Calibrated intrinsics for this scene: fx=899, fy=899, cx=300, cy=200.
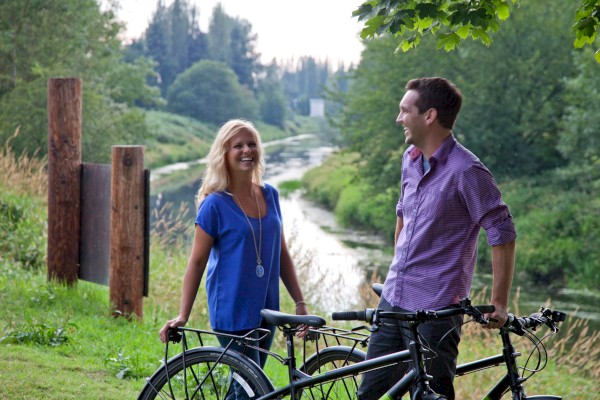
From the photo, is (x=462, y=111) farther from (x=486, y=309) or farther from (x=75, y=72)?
(x=486, y=309)

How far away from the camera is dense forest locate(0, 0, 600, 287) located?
24078 mm

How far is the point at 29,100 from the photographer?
2377 cm

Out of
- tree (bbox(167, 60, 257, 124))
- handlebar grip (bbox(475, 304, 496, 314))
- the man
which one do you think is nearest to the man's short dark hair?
the man

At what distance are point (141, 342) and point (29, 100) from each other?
18.4 meters

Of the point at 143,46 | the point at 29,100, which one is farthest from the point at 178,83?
the point at 29,100

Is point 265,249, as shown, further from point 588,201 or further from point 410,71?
point 410,71

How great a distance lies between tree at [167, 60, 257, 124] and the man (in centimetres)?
6319

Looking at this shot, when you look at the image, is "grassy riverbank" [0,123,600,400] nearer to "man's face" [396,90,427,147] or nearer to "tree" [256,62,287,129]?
"man's face" [396,90,427,147]

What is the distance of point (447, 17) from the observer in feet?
15.4

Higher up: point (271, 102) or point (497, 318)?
point (271, 102)

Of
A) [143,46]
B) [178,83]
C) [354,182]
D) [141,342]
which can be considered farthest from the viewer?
[143,46]

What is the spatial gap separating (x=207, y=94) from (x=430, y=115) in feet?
216

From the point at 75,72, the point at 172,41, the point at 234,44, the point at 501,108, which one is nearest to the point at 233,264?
Result: the point at 75,72

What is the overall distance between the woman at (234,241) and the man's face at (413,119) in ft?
2.67
